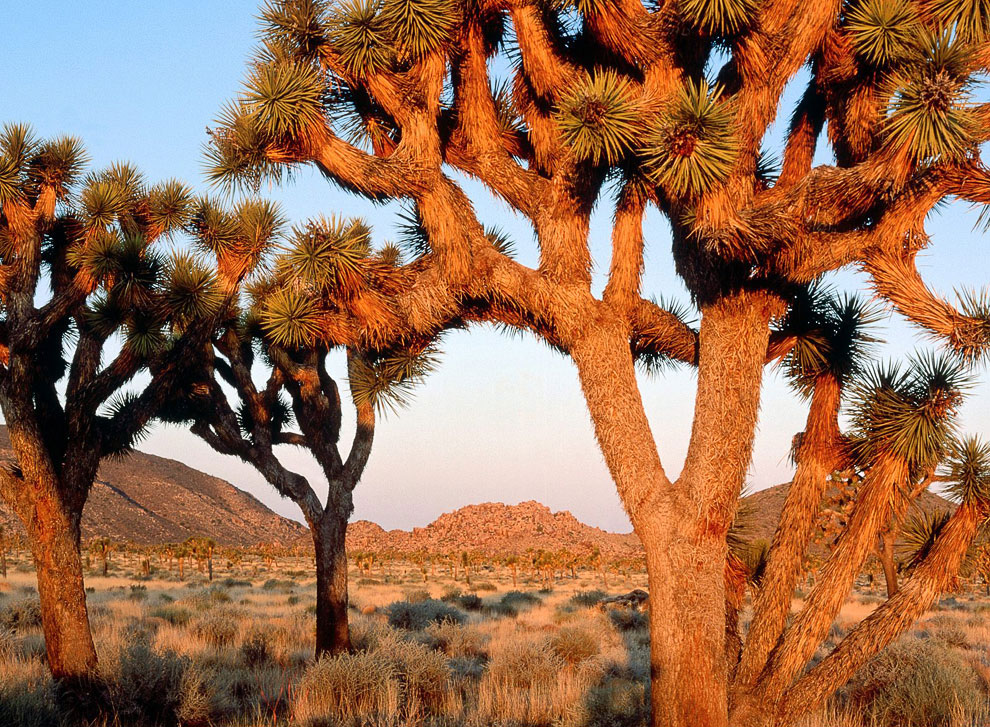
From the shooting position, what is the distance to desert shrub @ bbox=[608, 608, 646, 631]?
15.9m

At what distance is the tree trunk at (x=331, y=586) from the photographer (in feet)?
34.0

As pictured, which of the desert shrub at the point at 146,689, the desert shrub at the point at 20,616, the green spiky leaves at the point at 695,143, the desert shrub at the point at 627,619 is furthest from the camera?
the desert shrub at the point at 627,619

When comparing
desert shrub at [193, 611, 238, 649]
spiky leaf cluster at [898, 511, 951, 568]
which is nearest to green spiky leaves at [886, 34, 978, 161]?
spiky leaf cluster at [898, 511, 951, 568]

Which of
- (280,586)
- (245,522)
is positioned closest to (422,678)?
(280,586)

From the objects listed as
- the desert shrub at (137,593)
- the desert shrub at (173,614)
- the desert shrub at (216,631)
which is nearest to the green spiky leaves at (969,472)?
the desert shrub at (216,631)

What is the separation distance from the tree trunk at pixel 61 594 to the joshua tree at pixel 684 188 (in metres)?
4.33

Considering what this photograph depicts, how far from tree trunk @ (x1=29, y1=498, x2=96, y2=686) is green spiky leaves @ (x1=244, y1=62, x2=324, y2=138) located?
16.8 feet

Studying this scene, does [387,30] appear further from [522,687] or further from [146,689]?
[522,687]

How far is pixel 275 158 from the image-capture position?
22.4 feet

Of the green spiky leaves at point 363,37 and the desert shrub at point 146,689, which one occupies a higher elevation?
the green spiky leaves at point 363,37

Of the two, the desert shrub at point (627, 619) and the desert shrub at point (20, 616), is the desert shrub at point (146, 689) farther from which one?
the desert shrub at point (627, 619)

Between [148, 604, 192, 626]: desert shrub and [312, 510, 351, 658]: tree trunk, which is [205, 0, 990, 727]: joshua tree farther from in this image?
[148, 604, 192, 626]: desert shrub

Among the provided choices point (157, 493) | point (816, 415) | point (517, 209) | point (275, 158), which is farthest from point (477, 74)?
point (157, 493)

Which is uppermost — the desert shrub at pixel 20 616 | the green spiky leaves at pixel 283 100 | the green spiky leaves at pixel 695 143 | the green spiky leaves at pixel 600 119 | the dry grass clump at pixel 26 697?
the green spiky leaves at pixel 283 100
